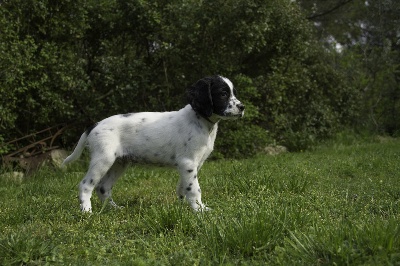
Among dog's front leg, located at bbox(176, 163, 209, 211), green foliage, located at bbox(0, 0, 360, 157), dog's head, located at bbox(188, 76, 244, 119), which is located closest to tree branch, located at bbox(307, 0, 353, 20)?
green foliage, located at bbox(0, 0, 360, 157)

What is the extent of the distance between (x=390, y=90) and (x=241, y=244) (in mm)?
12441

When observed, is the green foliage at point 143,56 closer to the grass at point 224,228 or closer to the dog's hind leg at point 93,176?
the grass at point 224,228

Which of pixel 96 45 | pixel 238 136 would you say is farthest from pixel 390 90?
pixel 96 45

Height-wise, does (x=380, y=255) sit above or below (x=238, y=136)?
above

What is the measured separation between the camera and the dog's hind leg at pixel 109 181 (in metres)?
5.16

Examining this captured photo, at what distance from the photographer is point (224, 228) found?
3.13 meters

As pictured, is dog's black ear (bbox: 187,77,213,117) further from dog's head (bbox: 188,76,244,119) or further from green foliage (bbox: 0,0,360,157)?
green foliage (bbox: 0,0,360,157)

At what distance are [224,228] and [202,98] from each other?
6.28 ft

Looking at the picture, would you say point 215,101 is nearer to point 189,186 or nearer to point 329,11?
point 189,186

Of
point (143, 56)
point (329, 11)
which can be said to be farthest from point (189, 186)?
point (329, 11)

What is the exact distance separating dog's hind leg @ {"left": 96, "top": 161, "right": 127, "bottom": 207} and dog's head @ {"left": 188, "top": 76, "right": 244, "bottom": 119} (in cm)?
119

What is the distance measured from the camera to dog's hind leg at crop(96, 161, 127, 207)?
516 cm

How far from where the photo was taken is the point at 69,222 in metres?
4.03

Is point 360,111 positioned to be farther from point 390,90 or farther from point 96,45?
point 96,45
